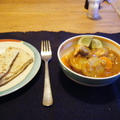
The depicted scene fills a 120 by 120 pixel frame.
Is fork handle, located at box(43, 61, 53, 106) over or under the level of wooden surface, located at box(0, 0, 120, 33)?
under

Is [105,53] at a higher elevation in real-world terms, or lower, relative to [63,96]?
higher

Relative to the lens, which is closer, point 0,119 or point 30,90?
point 0,119

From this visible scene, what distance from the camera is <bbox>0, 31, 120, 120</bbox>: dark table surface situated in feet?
1.88

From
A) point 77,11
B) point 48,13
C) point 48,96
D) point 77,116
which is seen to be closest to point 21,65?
point 48,96

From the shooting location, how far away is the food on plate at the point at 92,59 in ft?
2.10

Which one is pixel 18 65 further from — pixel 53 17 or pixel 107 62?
pixel 53 17

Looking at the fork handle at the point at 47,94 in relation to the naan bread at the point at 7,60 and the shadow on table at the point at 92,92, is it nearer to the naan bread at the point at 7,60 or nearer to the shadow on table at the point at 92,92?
the shadow on table at the point at 92,92

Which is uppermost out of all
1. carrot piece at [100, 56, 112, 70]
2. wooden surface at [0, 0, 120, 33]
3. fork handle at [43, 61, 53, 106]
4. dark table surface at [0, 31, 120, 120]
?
carrot piece at [100, 56, 112, 70]

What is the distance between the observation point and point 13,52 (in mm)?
808

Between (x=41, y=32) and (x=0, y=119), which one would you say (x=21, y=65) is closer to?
(x=0, y=119)

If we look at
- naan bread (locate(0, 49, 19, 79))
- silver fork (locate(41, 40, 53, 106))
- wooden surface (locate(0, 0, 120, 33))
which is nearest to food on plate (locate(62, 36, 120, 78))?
silver fork (locate(41, 40, 53, 106))

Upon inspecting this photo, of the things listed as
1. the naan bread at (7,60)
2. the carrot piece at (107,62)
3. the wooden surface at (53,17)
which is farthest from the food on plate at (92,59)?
the wooden surface at (53,17)

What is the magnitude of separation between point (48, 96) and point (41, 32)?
607 mm

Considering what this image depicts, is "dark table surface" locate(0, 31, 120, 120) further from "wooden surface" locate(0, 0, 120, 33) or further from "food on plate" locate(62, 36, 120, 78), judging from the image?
"wooden surface" locate(0, 0, 120, 33)
